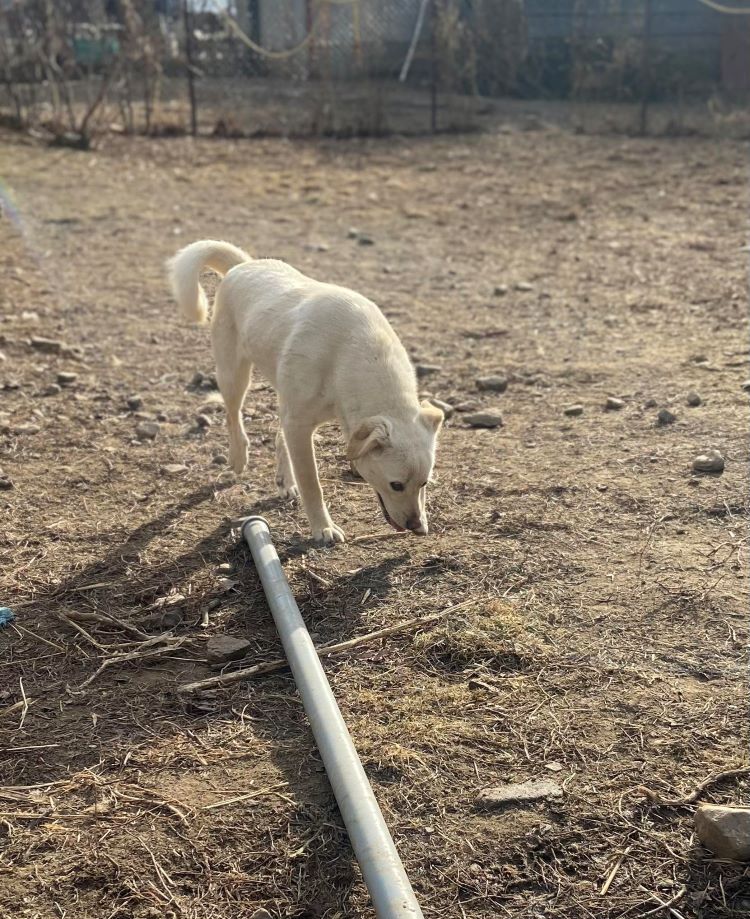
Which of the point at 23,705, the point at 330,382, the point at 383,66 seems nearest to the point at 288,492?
the point at 330,382

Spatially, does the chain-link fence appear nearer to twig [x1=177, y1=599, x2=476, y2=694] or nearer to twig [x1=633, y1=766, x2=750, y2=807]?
twig [x1=177, y1=599, x2=476, y2=694]

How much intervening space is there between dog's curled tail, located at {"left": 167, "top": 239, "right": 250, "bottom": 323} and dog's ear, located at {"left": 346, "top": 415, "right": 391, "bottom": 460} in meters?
1.67

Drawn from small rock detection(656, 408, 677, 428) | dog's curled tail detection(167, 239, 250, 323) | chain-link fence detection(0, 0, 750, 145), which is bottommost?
small rock detection(656, 408, 677, 428)

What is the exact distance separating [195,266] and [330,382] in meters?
1.30

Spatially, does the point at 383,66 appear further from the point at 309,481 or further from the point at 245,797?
the point at 245,797

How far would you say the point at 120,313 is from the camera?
7855mm

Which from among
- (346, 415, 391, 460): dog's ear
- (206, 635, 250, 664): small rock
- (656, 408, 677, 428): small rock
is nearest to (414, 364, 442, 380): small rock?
(656, 408, 677, 428): small rock

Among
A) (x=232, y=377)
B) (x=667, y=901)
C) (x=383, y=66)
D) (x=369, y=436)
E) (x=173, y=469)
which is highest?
(x=383, y=66)

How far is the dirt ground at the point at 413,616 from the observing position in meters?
2.71

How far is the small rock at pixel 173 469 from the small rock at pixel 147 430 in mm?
394

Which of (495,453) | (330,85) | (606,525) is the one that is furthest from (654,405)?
(330,85)

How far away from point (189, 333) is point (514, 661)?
457 centimetres

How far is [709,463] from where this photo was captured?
16.0 ft

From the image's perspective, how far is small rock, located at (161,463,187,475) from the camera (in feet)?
→ 16.9
